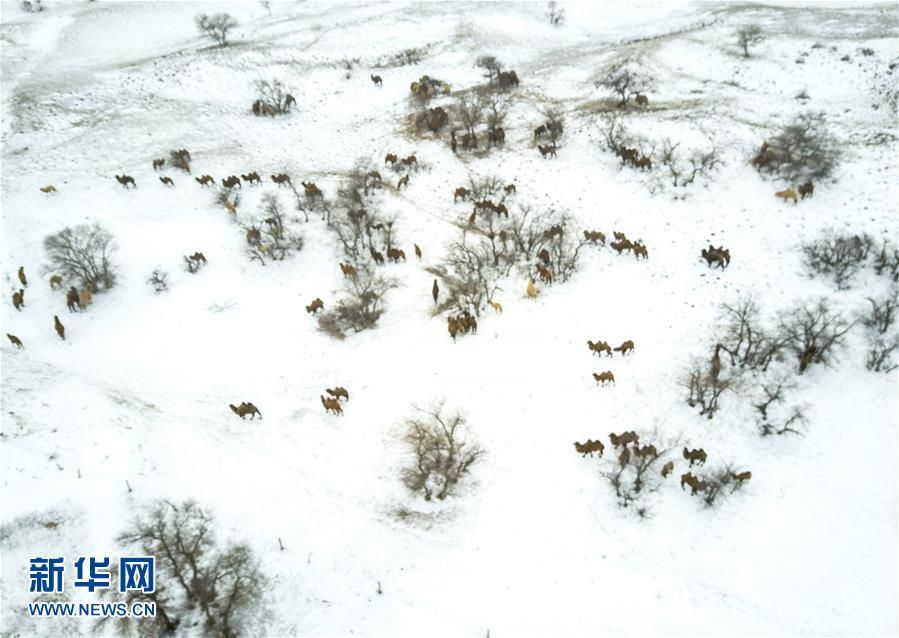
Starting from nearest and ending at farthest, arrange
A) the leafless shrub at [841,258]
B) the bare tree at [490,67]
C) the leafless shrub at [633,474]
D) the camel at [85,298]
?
1. the leafless shrub at [633,474]
2. the leafless shrub at [841,258]
3. the camel at [85,298]
4. the bare tree at [490,67]

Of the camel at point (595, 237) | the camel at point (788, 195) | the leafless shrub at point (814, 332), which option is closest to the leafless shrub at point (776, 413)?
the leafless shrub at point (814, 332)

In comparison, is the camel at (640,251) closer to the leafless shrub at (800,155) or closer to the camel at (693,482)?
the leafless shrub at (800,155)

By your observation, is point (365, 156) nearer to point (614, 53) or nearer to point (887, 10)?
point (614, 53)

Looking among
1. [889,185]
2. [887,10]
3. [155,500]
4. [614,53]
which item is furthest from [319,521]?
[887,10]

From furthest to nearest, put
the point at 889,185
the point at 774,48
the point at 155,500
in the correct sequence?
the point at 774,48 → the point at 889,185 → the point at 155,500

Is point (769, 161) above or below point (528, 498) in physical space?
above

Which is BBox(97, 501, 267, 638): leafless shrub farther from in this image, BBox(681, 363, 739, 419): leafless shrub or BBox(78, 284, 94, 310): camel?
BBox(681, 363, 739, 419): leafless shrub

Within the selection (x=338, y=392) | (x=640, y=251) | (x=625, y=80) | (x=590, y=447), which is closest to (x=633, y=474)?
(x=590, y=447)

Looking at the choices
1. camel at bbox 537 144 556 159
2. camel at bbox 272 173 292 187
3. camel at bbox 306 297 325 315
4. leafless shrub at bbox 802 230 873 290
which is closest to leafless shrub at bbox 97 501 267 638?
camel at bbox 306 297 325 315
